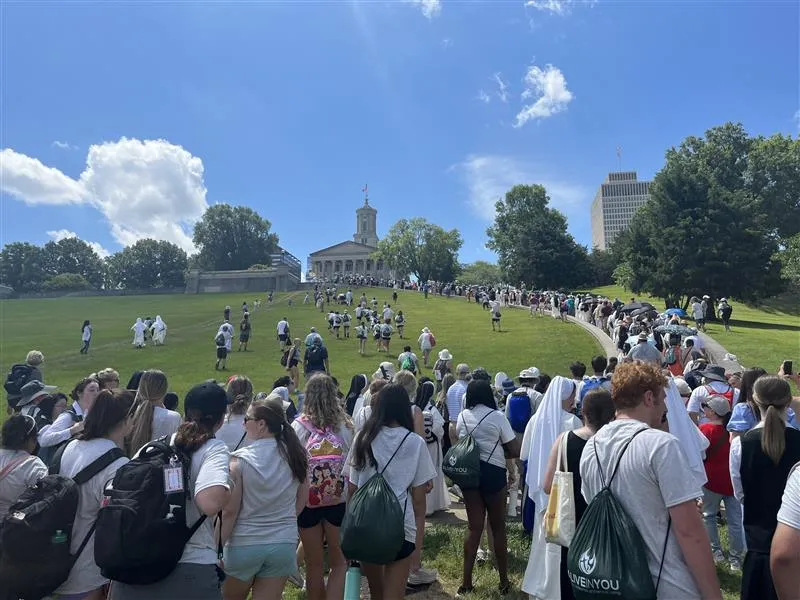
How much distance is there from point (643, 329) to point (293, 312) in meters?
27.1

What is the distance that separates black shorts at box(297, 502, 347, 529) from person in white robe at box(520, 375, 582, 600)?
5.03 ft

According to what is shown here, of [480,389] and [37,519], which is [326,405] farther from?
[37,519]

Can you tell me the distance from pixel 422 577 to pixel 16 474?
368 centimetres

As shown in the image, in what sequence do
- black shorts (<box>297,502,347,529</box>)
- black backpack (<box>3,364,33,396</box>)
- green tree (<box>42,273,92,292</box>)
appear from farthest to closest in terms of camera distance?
green tree (<box>42,273,92,292</box>) < black backpack (<box>3,364,33,396</box>) < black shorts (<box>297,502,347,529</box>)

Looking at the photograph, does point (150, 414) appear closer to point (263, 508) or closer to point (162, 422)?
point (162, 422)

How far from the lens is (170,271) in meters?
104

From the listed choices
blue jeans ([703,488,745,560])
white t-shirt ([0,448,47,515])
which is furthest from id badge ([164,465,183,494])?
blue jeans ([703,488,745,560])

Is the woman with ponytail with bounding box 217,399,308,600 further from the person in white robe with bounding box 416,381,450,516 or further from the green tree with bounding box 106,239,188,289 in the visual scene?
the green tree with bounding box 106,239,188,289

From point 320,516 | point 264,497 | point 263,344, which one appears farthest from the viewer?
point 263,344

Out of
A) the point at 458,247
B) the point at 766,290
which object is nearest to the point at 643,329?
the point at 766,290

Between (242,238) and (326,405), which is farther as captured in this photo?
(242,238)

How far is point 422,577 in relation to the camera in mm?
5254

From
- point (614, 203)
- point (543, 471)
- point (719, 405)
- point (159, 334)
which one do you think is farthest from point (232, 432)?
point (614, 203)

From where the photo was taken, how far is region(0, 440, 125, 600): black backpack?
3014 mm
